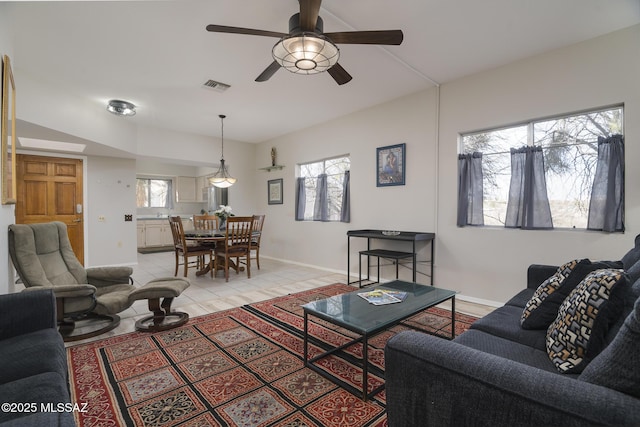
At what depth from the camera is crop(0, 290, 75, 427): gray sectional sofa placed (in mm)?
988

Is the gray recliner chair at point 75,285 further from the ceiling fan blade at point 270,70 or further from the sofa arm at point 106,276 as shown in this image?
the ceiling fan blade at point 270,70

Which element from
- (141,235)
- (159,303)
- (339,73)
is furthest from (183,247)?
(141,235)

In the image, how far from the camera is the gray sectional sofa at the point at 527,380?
2.54 ft

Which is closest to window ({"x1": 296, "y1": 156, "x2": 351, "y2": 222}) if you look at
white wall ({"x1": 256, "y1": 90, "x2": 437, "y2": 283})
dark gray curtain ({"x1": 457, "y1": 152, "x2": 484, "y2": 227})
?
white wall ({"x1": 256, "y1": 90, "x2": 437, "y2": 283})

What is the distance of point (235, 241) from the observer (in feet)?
15.5

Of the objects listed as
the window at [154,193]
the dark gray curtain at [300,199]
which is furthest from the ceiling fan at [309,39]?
the window at [154,193]

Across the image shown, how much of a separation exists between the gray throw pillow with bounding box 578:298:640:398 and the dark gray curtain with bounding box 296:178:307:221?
17.2 feet

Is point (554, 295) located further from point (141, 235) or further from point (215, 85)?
point (141, 235)

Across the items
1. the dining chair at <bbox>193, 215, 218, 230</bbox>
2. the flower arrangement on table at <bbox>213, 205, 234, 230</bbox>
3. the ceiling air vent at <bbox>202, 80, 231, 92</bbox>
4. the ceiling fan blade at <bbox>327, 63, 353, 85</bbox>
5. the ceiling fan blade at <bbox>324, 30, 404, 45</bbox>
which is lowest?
the dining chair at <bbox>193, 215, 218, 230</bbox>

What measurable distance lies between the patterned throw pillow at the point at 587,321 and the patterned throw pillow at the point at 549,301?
30cm

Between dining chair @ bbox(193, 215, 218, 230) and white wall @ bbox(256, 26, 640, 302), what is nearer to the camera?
white wall @ bbox(256, 26, 640, 302)

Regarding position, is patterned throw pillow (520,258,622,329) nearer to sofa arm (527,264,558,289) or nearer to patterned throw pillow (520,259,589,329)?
patterned throw pillow (520,259,589,329)

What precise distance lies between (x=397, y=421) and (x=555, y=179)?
3.09 metres

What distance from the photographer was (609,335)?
3.69 ft
